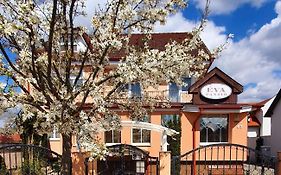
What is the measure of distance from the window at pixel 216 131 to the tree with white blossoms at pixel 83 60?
8934 mm

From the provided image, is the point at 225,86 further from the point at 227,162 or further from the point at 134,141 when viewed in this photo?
the point at 134,141

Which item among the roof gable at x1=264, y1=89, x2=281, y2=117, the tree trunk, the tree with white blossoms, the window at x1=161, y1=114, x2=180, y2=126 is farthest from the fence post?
the roof gable at x1=264, y1=89, x2=281, y2=117

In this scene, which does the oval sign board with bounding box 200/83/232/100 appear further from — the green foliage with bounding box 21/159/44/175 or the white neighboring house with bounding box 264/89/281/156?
the green foliage with bounding box 21/159/44/175

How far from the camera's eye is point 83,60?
6973mm

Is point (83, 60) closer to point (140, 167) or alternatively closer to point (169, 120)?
point (140, 167)

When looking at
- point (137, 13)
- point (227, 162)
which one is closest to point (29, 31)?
point (137, 13)

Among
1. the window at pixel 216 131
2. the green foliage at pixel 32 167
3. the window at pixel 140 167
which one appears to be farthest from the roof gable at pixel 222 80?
the green foliage at pixel 32 167

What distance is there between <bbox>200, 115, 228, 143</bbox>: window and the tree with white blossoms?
29.3 feet

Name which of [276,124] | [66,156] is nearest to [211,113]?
[276,124]

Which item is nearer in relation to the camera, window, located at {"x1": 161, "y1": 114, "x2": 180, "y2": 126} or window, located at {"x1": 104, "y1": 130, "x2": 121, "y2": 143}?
window, located at {"x1": 161, "y1": 114, "x2": 180, "y2": 126}

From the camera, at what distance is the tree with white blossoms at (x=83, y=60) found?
6254 millimetres

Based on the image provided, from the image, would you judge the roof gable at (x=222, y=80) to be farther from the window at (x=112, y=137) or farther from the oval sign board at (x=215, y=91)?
the window at (x=112, y=137)

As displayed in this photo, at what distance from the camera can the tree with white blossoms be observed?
20.5 feet

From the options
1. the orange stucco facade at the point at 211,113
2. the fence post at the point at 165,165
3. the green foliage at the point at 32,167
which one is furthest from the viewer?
the orange stucco facade at the point at 211,113
